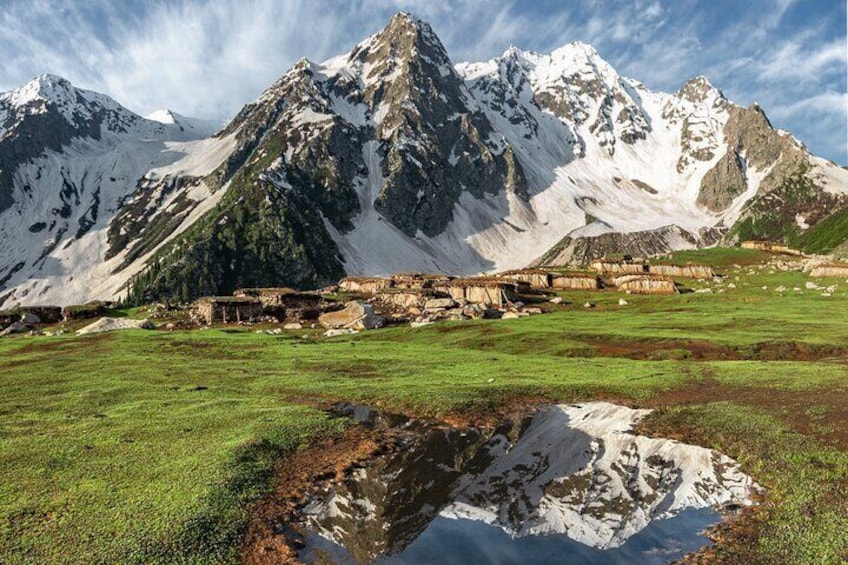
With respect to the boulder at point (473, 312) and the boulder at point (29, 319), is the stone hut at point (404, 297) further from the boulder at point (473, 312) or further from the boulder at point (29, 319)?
the boulder at point (29, 319)

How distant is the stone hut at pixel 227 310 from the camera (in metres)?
95.5

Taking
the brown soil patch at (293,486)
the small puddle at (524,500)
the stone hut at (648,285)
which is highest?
the stone hut at (648,285)

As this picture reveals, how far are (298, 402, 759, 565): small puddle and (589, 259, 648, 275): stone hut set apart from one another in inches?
5730

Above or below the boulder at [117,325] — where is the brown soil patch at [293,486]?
below

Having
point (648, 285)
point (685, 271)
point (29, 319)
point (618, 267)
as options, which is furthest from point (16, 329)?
point (685, 271)

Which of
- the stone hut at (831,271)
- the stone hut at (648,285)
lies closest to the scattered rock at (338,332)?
the stone hut at (648,285)

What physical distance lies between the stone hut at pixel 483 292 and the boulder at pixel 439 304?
8420 millimetres

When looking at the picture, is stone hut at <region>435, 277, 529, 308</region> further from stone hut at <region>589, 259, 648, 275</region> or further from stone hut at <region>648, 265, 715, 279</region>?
stone hut at <region>648, 265, 715, 279</region>

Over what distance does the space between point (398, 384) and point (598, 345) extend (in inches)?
1176

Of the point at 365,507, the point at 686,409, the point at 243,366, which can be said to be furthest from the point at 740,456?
the point at 243,366

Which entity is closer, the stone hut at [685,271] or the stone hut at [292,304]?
the stone hut at [292,304]

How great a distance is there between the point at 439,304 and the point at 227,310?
39028 mm

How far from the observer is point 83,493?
17328mm

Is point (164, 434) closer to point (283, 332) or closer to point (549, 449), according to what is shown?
point (549, 449)
